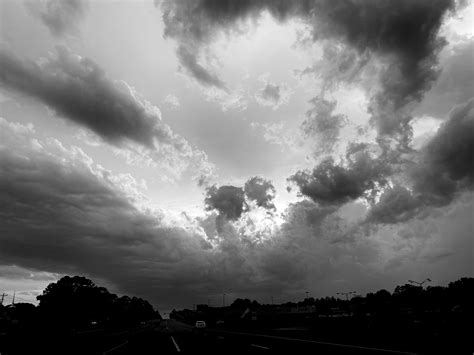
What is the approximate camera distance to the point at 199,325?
238ft

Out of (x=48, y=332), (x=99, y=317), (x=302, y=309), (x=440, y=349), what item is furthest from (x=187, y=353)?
(x=99, y=317)

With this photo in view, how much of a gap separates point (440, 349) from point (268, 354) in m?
8.32

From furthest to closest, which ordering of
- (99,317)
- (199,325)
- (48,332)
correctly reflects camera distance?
(99,317) → (199,325) → (48,332)

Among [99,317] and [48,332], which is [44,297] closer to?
[99,317]

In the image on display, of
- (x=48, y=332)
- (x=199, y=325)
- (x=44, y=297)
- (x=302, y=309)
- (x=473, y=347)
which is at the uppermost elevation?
(x=44, y=297)

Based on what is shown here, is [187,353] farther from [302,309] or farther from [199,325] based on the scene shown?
[302,309]

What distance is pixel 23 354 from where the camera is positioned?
17.0 metres

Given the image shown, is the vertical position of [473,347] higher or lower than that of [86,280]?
lower

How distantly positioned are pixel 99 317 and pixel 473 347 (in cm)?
18661

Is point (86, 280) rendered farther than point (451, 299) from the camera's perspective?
Yes

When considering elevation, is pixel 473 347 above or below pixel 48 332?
below

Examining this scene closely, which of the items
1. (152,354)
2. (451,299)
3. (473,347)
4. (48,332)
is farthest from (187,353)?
(451,299)

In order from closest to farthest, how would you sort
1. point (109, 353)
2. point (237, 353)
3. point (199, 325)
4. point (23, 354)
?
point (23, 354) < point (237, 353) < point (109, 353) < point (199, 325)

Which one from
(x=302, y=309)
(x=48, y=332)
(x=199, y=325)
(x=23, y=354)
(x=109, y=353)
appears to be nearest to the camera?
(x=23, y=354)
